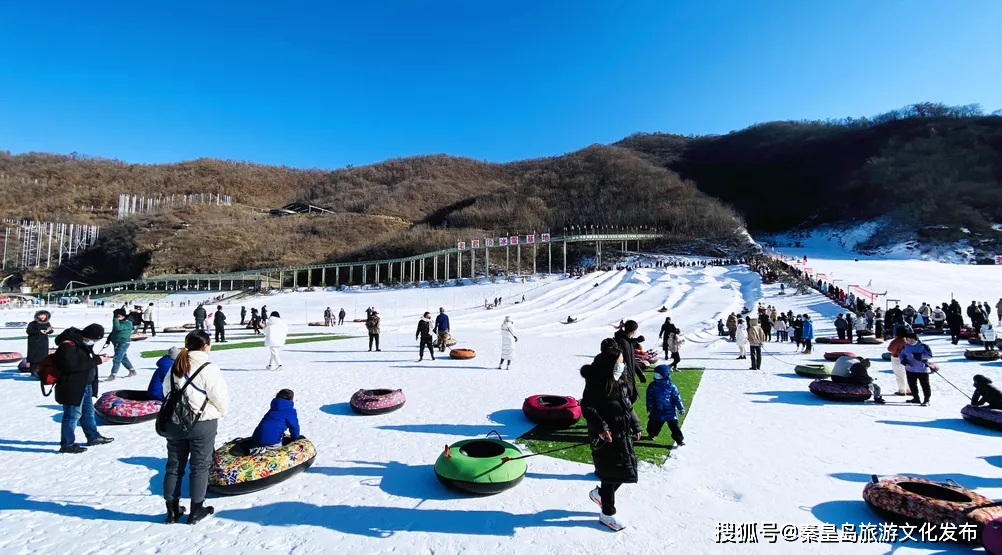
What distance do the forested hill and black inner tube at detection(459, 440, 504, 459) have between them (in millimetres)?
80096

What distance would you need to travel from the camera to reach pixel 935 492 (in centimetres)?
458

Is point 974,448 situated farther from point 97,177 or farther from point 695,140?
point 97,177

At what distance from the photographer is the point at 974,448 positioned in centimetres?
668

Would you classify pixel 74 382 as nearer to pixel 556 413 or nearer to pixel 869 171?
pixel 556 413

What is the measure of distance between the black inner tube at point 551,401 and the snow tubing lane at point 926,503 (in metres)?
4.09

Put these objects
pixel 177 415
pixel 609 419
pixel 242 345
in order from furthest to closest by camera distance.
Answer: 1. pixel 242 345
2. pixel 609 419
3. pixel 177 415

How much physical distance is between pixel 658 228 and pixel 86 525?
84.3 meters

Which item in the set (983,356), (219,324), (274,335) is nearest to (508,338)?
(274,335)

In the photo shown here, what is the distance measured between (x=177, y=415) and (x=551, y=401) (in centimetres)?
553

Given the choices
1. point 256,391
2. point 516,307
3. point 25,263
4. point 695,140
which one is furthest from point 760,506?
point 695,140

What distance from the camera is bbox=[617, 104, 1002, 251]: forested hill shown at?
73.8 m

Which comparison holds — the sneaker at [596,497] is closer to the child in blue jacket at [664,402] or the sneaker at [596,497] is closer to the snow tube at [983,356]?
the child in blue jacket at [664,402]

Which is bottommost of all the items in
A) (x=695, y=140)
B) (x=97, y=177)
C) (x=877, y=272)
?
(x=877, y=272)

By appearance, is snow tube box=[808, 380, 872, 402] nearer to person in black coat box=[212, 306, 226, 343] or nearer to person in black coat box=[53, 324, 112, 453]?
person in black coat box=[53, 324, 112, 453]
